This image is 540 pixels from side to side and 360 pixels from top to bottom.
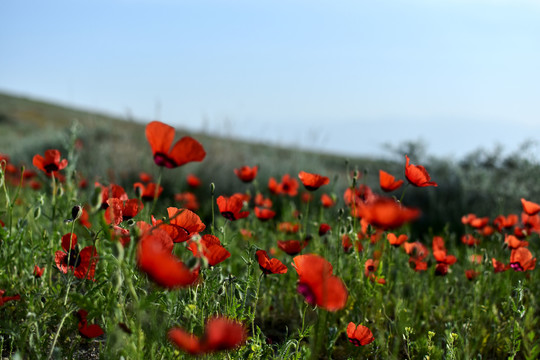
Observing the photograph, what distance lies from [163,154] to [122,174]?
5.56m

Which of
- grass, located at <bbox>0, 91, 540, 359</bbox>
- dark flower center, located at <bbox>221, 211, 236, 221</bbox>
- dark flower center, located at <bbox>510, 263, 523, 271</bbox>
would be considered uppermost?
dark flower center, located at <bbox>221, 211, 236, 221</bbox>

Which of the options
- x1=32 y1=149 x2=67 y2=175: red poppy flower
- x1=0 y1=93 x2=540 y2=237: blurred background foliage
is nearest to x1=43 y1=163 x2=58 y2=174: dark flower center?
x1=32 y1=149 x2=67 y2=175: red poppy flower

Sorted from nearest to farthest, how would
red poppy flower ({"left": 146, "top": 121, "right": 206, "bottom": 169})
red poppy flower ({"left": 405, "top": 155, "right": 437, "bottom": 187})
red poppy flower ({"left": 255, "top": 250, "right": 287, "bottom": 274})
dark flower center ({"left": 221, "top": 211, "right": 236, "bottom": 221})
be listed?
red poppy flower ({"left": 146, "top": 121, "right": 206, "bottom": 169}), red poppy flower ({"left": 255, "top": 250, "right": 287, "bottom": 274}), red poppy flower ({"left": 405, "top": 155, "right": 437, "bottom": 187}), dark flower center ({"left": 221, "top": 211, "right": 236, "bottom": 221})

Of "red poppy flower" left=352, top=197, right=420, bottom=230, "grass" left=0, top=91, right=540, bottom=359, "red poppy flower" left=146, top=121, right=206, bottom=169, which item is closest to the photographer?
"red poppy flower" left=352, top=197, right=420, bottom=230

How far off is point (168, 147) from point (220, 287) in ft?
1.69

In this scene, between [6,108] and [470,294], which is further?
[6,108]

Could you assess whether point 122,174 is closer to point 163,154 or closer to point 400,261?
point 400,261

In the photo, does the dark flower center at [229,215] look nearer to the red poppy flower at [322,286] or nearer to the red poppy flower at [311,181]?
the red poppy flower at [311,181]

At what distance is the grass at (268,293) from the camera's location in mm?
1312

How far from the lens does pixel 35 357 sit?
1372 mm

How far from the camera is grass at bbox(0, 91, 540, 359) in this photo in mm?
1312

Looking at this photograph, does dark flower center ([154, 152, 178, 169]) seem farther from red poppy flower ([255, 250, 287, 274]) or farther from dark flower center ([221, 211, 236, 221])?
dark flower center ([221, 211, 236, 221])

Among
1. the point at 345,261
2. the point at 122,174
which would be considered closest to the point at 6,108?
the point at 122,174

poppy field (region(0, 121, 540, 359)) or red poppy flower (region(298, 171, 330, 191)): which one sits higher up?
red poppy flower (region(298, 171, 330, 191))
